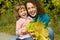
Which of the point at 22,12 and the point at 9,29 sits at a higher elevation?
the point at 22,12

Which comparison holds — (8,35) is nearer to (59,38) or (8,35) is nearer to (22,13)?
(59,38)

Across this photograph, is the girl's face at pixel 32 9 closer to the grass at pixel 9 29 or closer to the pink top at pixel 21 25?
the pink top at pixel 21 25

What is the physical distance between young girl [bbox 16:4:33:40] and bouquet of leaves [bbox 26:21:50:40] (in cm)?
19

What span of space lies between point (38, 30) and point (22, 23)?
0.45 m

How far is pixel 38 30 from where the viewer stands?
441 cm

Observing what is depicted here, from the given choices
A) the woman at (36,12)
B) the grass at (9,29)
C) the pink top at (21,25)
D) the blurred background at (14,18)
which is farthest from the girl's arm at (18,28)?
the grass at (9,29)

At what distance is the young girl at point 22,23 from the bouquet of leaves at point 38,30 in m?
0.19

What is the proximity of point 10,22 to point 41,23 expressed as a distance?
18.5 ft

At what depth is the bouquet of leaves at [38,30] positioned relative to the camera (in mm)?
4391

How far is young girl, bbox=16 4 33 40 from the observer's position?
4.66 m

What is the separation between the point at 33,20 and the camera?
463cm

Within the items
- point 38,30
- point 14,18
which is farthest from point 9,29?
point 38,30

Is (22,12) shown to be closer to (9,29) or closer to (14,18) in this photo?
(14,18)

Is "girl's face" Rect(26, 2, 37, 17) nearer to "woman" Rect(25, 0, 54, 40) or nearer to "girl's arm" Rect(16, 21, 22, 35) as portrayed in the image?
"woman" Rect(25, 0, 54, 40)
